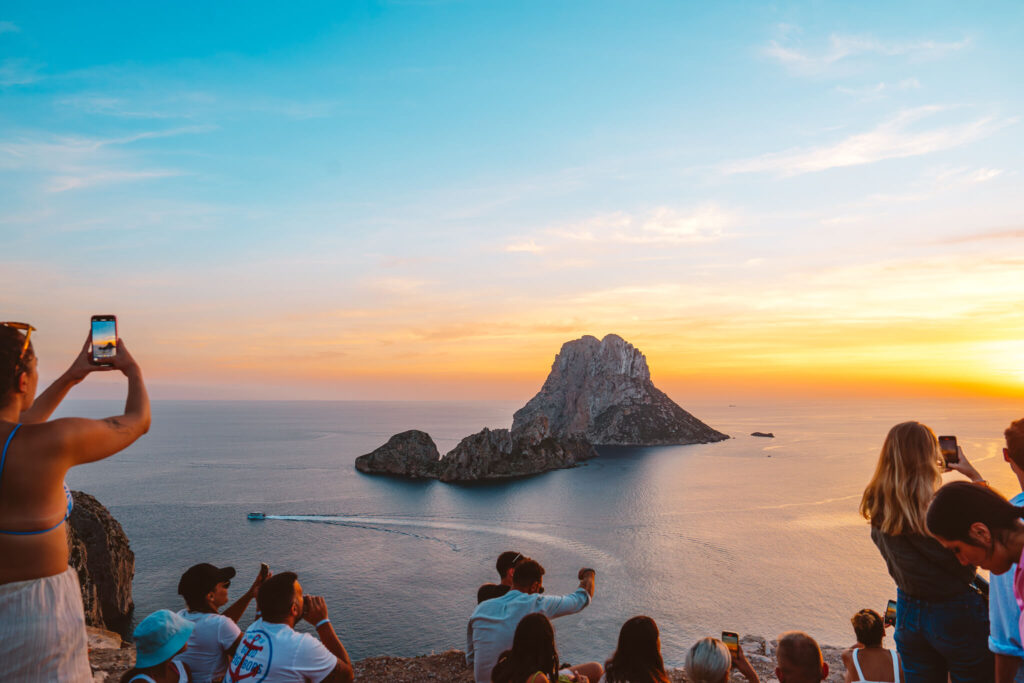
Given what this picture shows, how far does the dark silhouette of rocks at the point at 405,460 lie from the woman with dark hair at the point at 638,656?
10519cm

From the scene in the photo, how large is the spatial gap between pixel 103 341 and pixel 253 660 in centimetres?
265

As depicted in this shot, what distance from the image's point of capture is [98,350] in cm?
315

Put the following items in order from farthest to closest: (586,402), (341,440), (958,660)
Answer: (586,402) → (341,440) → (958,660)

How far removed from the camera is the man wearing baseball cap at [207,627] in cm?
539

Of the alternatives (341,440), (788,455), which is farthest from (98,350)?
(341,440)

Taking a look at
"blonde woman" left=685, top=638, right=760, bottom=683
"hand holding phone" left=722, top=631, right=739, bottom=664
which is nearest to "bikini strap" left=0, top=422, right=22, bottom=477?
"blonde woman" left=685, top=638, right=760, bottom=683

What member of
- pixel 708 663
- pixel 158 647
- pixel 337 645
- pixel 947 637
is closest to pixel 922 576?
pixel 947 637

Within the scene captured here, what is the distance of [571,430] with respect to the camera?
17950cm

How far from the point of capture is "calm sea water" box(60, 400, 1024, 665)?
39.6 m

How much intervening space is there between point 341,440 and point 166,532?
110 metres

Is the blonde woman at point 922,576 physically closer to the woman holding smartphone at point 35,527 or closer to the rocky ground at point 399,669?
the woman holding smartphone at point 35,527

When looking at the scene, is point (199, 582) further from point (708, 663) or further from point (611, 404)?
point (611, 404)

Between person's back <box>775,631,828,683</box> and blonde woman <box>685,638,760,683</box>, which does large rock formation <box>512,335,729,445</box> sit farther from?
blonde woman <box>685,638,760,683</box>

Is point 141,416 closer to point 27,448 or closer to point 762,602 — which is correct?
point 27,448
